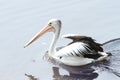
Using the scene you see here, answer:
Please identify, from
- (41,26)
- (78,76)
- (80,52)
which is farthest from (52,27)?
(41,26)

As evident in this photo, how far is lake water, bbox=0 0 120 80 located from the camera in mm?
7520

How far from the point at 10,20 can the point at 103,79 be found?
3545 millimetres

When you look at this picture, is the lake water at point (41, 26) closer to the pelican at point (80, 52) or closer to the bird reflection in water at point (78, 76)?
the bird reflection in water at point (78, 76)

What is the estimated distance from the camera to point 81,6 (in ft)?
32.8

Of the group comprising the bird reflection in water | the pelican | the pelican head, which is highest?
the pelican head

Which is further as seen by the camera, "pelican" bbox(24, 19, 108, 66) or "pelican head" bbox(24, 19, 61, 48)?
"pelican head" bbox(24, 19, 61, 48)

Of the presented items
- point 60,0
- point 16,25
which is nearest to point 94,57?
point 16,25

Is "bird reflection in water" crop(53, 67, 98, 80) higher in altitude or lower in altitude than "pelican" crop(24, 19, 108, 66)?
lower

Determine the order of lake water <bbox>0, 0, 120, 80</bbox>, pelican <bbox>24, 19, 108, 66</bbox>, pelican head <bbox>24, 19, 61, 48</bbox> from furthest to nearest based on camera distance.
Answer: pelican head <bbox>24, 19, 61, 48</bbox>
lake water <bbox>0, 0, 120, 80</bbox>
pelican <bbox>24, 19, 108, 66</bbox>

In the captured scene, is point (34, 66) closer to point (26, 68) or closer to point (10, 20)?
point (26, 68)

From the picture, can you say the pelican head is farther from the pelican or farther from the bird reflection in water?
the bird reflection in water

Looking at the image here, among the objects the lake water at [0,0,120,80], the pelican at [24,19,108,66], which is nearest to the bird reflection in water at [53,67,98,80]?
the lake water at [0,0,120,80]

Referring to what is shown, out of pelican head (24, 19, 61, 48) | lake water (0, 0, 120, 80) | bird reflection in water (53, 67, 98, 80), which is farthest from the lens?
pelican head (24, 19, 61, 48)

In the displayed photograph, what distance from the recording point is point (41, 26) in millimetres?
9156
